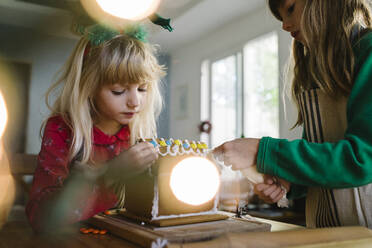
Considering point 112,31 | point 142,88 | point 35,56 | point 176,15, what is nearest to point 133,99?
point 142,88

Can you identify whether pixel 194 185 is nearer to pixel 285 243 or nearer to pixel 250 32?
pixel 285 243

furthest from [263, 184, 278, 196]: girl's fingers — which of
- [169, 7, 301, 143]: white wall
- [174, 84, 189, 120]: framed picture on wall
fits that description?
[174, 84, 189, 120]: framed picture on wall

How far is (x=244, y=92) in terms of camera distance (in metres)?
3.82

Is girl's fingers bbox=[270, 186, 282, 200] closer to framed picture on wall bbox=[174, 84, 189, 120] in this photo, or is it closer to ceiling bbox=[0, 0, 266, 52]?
ceiling bbox=[0, 0, 266, 52]

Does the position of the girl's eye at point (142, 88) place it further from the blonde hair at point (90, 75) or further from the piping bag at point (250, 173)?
the piping bag at point (250, 173)

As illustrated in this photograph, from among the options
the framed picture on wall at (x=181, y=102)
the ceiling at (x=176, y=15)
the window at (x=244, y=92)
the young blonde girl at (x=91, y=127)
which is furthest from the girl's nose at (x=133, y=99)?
the framed picture on wall at (x=181, y=102)

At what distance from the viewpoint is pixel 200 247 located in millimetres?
441

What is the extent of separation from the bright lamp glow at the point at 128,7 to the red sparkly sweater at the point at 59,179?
34 centimetres

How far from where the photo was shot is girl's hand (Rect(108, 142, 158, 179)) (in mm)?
651

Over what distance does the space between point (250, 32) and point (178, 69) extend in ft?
5.07

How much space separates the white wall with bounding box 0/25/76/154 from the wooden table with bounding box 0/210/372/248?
3754 mm

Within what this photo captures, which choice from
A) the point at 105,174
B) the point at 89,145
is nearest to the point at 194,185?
the point at 105,174

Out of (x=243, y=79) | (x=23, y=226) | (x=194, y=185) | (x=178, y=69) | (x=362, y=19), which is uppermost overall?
(x=178, y=69)

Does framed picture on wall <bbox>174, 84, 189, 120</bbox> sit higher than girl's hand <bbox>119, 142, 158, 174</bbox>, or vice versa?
framed picture on wall <bbox>174, 84, 189, 120</bbox>
